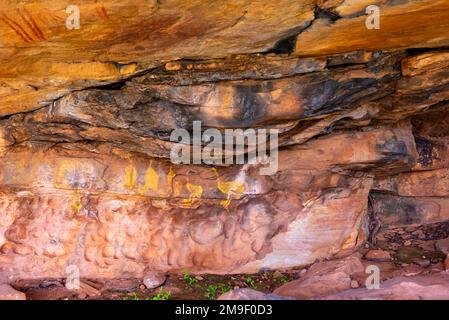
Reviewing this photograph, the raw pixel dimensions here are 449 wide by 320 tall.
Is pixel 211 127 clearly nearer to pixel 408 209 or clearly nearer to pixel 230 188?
pixel 230 188

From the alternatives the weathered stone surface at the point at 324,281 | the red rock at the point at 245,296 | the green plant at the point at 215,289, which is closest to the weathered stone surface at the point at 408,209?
the weathered stone surface at the point at 324,281

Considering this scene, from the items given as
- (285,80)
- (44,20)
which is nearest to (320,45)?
(285,80)

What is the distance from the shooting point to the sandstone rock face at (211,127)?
12.2 feet

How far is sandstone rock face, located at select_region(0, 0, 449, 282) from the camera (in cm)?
371

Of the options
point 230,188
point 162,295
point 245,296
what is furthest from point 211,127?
point 162,295

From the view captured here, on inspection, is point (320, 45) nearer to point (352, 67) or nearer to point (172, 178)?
point (352, 67)

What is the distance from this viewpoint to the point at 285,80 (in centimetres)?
469

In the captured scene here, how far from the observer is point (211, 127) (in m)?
5.07

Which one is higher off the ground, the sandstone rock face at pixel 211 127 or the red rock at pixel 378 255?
the sandstone rock face at pixel 211 127

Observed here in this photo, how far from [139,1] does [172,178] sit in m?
3.22

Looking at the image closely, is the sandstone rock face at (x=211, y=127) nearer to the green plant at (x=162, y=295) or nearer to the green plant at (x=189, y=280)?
the green plant at (x=189, y=280)
